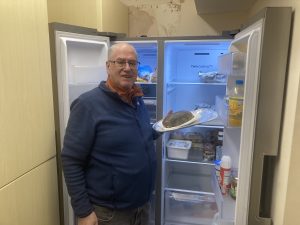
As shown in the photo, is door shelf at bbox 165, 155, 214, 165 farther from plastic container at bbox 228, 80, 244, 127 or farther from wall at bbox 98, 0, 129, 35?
wall at bbox 98, 0, 129, 35

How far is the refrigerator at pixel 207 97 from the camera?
2.80 feet

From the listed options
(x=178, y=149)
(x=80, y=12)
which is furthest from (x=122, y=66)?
(x=178, y=149)

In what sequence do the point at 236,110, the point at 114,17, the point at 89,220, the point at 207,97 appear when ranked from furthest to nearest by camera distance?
the point at 207,97 → the point at 114,17 → the point at 89,220 → the point at 236,110

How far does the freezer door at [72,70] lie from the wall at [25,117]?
0.06 m

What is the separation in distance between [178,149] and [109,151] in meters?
0.84

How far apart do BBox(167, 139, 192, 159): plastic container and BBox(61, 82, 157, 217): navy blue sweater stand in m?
→ 0.67

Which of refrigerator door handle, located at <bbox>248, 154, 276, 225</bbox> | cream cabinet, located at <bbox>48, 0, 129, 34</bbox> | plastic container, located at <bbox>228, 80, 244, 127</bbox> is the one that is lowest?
refrigerator door handle, located at <bbox>248, 154, 276, 225</bbox>

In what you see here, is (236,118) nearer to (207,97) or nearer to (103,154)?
(103,154)

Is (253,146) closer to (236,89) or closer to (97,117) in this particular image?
(236,89)

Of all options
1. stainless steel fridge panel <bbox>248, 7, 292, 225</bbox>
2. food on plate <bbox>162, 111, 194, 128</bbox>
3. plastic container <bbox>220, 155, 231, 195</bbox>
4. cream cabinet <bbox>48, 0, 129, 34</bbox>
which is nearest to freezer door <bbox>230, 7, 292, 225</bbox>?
stainless steel fridge panel <bbox>248, 7, 292, 225</bbox>

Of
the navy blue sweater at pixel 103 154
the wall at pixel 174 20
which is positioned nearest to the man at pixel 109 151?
the navy blue sweater at pixel 103 154

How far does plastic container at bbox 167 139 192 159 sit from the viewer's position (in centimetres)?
195

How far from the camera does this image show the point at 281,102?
0.84m

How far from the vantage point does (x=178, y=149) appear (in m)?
1.96
